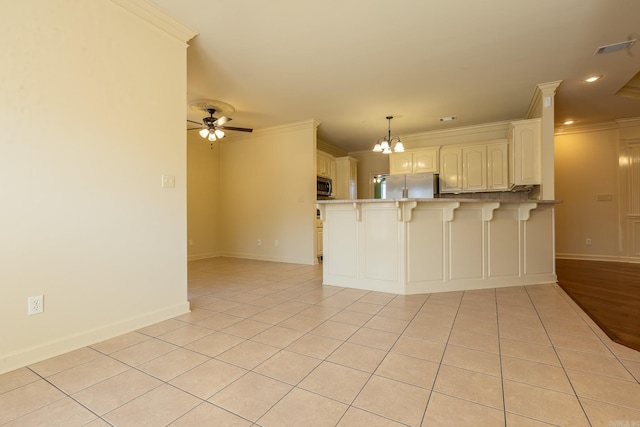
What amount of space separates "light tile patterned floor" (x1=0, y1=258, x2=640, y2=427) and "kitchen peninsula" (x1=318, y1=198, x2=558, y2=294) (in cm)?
68

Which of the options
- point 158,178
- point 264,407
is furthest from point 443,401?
Result: point 158,178

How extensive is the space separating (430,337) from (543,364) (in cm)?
68

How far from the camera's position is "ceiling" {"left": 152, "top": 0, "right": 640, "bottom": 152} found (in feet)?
A: 8.34

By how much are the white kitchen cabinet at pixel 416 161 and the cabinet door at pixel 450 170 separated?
132 mm

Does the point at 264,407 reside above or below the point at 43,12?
below

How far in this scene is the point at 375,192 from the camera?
8047mm

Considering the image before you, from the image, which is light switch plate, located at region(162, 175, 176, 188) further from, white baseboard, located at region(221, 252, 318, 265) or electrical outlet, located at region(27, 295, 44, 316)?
white baseboard, located at region(221, 252, 318, 265)

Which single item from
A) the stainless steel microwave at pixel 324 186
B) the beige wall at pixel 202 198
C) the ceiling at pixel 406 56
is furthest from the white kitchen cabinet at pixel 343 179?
the beige wall at pixel 202 198

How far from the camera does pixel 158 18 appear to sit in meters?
2.53

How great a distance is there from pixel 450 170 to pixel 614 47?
115 inches

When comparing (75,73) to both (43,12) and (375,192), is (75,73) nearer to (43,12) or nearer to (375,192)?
(43,12)

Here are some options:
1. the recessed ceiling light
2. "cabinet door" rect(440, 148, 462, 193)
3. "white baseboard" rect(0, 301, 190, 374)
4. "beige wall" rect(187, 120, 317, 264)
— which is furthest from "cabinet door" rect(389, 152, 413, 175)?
"white baseboard" rect(0, 301, 190, 374)

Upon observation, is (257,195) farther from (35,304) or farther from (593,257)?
(593,257)

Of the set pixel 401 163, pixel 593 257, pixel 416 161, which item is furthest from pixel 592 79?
pixel 593 257
